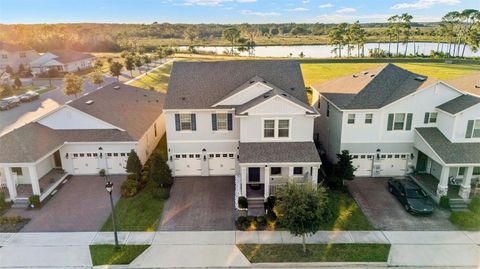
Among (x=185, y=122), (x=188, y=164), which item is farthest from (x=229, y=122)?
(x=188, y=164)

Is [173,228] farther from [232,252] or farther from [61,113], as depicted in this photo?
[61,113]

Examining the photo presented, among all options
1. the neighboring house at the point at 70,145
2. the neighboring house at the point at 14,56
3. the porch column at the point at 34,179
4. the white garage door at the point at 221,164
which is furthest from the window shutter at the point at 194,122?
the neighboring house at the point at 14,56

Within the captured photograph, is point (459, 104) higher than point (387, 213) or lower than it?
higher

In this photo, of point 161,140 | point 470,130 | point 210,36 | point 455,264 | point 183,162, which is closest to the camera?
point 455,264

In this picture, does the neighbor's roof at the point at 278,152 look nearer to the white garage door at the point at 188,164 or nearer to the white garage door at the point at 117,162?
the white garage door at the point at 188,164

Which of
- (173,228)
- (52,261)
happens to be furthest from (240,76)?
(52,261)

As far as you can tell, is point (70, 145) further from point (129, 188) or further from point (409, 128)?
point (409, 128)
